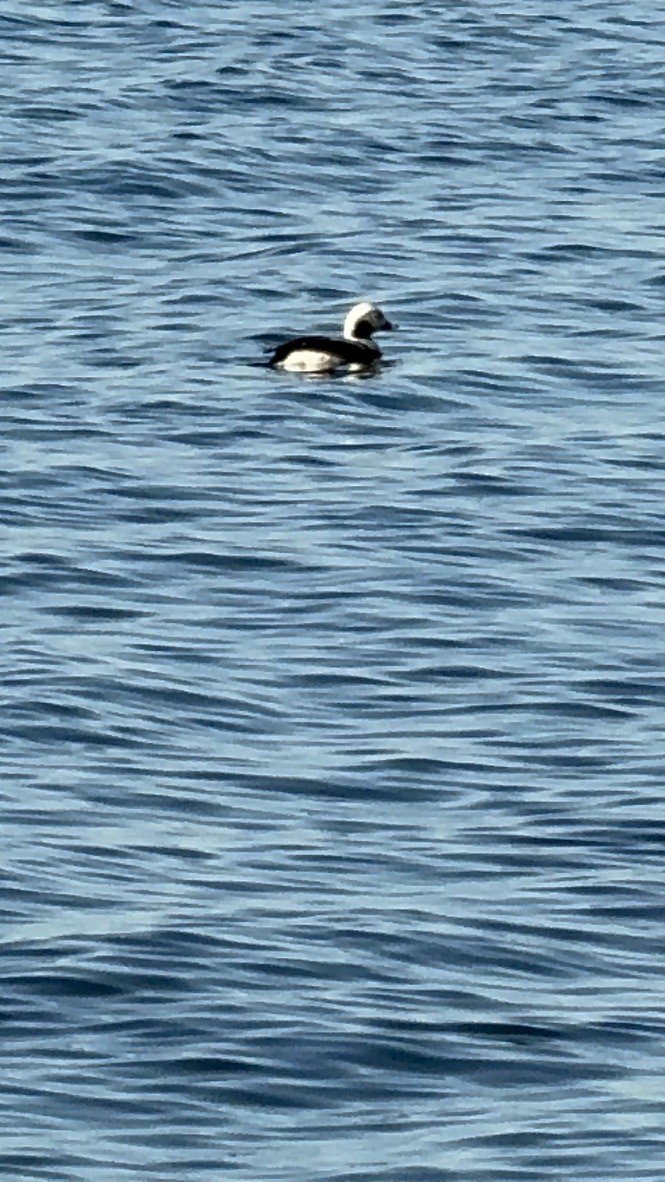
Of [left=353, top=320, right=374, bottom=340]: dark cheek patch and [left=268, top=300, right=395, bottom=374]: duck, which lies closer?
[left=268, top=300, right=395, bottom=374]: duck

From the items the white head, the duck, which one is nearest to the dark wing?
the duck

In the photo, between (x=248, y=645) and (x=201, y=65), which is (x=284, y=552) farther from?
(x=201, y=65)

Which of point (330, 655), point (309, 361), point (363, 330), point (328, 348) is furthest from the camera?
point (363, 330)

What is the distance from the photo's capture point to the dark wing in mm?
20359

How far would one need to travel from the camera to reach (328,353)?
20578 mm

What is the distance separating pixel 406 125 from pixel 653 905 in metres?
18.5

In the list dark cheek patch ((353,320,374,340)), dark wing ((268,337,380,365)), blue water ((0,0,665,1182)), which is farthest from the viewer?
dark cheek patch ((353,320,374,340))

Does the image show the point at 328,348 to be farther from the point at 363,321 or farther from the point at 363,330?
the point at 363,321

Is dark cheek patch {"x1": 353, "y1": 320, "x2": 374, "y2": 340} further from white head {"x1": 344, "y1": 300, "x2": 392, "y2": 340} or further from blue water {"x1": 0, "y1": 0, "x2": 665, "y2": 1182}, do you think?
blue water {"x1": 0, "y1": 0, "x2": 665, "y2": 1182}

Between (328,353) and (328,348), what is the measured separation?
0.32 feet

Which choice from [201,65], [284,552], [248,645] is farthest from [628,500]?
[201,65]

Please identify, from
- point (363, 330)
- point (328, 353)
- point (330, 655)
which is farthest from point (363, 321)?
point (330, 655)

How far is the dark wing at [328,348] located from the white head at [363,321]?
15 cm

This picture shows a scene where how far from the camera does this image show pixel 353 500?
17672mm
